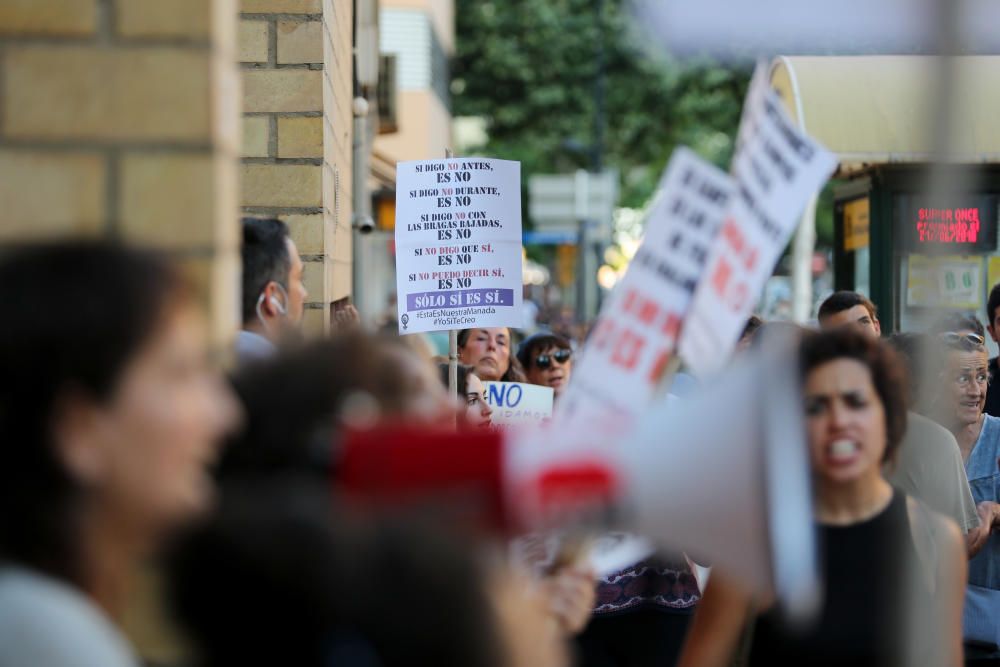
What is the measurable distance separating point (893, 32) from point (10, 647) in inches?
52.5

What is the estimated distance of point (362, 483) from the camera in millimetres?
1673

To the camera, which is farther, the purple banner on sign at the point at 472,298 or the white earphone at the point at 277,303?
the purple banner on sign at the point at 472,298

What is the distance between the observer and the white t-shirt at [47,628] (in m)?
1.50

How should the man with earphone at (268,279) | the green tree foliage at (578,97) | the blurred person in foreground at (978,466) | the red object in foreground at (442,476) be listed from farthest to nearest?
the green tree foliage at (578,97), the blurred person in foreground at (978,466), the man with earphone at (268,279), the red object in foreground at (442,476)

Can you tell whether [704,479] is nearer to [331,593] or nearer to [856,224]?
[331,593]

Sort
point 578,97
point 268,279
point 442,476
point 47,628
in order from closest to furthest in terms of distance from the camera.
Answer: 1. point 47,628
2. point 442,476
3. point 268,279
4. point 578,97

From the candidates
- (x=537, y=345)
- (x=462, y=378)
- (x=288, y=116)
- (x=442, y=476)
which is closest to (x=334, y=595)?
(x=442, y=476)

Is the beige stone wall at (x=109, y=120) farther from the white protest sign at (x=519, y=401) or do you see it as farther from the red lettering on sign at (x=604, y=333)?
the white protest sign at (x=519, y=401)

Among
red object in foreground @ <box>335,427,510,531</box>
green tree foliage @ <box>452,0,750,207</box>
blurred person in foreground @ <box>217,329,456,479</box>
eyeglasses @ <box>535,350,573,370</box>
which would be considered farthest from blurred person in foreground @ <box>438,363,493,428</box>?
green tree foliage @ <box>452,0,750,207</box>

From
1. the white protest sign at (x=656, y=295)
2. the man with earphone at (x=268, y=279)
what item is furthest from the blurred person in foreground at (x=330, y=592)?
the man with earphone at (x=268, y=279)

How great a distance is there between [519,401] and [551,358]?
702mm

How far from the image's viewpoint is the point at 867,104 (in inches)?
393

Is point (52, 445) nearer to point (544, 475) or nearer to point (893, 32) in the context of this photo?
point (544, 475)

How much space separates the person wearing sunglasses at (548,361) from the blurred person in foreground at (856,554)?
350 cm
